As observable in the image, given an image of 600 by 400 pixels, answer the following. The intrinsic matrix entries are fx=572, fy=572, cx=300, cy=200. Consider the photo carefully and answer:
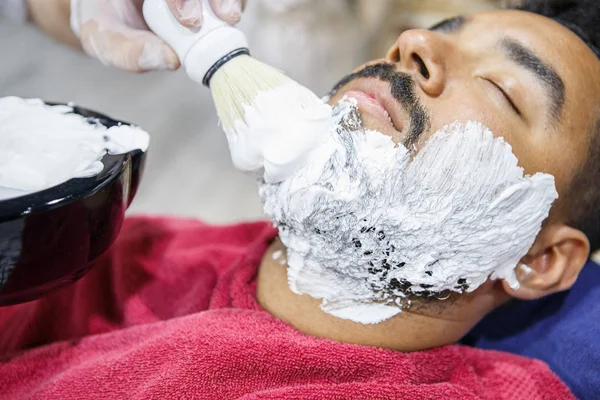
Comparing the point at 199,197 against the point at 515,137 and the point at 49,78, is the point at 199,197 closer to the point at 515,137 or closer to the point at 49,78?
the point at 49,78

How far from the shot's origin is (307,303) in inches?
31.8

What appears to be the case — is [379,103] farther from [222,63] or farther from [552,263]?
[552,263]

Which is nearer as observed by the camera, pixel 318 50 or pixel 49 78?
pixel 49 78

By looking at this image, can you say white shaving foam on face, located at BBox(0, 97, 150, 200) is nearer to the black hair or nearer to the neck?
the neck

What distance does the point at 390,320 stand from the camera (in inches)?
31.1

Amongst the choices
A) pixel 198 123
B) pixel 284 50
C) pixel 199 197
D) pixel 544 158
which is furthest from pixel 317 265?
pixel 284 50

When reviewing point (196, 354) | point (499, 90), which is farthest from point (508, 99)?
point (196, 354)

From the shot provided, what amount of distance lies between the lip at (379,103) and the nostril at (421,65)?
5 centimetres

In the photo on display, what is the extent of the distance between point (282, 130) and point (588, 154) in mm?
428

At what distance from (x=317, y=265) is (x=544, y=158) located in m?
0.33

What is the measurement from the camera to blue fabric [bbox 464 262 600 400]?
85cm

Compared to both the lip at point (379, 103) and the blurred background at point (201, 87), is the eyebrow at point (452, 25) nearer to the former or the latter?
the lip at point (379, 103)

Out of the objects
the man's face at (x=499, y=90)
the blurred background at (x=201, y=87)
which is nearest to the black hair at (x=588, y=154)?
the man's face at (x=499, y=90)

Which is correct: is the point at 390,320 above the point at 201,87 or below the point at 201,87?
above
